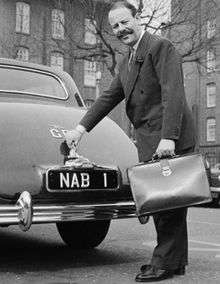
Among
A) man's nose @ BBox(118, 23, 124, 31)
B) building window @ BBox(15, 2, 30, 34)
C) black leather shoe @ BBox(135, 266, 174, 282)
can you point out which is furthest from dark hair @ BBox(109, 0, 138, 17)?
building window @ BBox(15, 2, 30, 34)

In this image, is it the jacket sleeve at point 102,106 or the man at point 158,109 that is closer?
the man at point 158,109

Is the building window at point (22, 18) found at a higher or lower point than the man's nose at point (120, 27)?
higher

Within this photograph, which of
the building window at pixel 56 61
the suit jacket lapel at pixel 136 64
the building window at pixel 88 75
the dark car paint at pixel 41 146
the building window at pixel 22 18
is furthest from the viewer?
the building window at pixel 88 75

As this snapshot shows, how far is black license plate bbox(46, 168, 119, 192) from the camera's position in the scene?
4.31 m

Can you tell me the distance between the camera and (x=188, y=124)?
401 cm

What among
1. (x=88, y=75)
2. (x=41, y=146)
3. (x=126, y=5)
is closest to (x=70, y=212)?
(x=41, y=146)

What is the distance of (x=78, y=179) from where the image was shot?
14.4 ft

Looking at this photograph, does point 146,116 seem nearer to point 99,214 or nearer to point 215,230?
point 99,214

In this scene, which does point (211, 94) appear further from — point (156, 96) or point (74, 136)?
point (156, 96)

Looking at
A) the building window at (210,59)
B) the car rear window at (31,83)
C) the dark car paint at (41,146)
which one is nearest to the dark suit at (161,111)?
the dark car paint at (41,146)

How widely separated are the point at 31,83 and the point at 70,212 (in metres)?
1.95

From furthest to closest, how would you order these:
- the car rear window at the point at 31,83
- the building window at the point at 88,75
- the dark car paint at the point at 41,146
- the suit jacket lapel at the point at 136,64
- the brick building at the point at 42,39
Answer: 1. the building window at the point at 88,75
2. the brick building at the point at 42,39
3. the car rear window at the point at 31,83
4. the dark car paint at the point at 41,146
5. the suit jacket lapel at the point at 136,64

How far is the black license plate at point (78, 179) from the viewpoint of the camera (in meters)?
4.31

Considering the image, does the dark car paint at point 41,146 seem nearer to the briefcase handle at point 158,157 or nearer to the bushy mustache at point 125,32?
the briefcase handle at point 158,157
